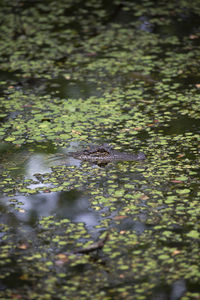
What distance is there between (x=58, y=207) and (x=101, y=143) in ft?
3.56

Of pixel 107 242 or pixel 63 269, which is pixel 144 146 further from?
pixel 63 269

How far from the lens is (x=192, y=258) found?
10.4 ft

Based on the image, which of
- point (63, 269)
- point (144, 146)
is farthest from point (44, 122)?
point (63, 269)

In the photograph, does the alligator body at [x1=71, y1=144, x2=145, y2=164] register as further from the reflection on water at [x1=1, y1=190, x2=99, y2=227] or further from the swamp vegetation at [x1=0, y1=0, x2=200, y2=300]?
the reflection on water at [x1=1, y1=190, x2=99, y2=227]

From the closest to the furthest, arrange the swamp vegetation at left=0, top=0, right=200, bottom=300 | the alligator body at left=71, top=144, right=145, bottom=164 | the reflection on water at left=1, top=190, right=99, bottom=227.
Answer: the swamp vegetation at left=0, top=0, right=200, bottom=300
the reflection on water at left=1, top=190, right=99, bottom=227
the alligator body at left=71, top=144, right=145, bottom=164

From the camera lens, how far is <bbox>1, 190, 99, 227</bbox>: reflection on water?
3694 millimetres

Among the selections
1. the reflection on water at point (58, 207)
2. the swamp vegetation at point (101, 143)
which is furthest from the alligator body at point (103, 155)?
the reflection on water at point (58, 207)

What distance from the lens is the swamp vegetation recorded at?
3.13m

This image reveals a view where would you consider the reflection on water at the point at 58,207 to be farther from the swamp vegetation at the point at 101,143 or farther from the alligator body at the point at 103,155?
the alligator body at the point at 103,155

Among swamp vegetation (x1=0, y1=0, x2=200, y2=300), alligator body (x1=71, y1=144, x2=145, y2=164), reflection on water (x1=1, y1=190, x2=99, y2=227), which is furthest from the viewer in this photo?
alligator body (x1=71, y1=144, x2=145, y2=164)

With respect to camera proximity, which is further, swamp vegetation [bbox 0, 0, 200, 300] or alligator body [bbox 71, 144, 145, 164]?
alligator body [bbox 71, 144, 145, 164]

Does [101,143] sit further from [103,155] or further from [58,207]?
[58,207]

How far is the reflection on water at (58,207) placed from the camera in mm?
3694

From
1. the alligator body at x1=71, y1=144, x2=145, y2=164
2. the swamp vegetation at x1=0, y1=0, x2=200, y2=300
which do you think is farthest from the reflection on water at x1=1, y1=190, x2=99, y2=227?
the alligator body at x1=71, y1=144, x2=145, y2=164
